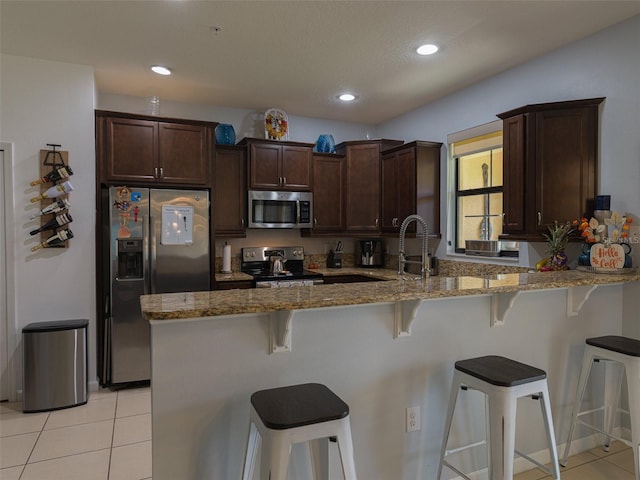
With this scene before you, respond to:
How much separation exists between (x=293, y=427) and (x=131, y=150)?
3.20 metres

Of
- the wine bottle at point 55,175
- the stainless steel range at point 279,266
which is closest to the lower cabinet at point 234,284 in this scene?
the stainless steel range at point 279,266

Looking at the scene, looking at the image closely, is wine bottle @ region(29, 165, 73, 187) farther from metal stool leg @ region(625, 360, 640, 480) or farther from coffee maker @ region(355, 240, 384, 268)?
metal stool leg @ region(625, 360, 640, 480)

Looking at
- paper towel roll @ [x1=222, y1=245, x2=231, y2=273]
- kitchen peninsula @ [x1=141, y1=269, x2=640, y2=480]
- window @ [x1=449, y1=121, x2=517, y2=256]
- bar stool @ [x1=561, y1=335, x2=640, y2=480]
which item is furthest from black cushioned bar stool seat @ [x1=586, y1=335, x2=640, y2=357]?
paper towel roll @ [x1=222, y1=245, x2=231, y2=273]

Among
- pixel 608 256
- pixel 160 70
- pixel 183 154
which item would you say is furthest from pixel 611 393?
pixel 160 70

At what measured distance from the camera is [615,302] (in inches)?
106

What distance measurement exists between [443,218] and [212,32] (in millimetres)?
2809

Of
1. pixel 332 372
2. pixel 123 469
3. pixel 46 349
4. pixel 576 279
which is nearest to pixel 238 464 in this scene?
pixel 332 372

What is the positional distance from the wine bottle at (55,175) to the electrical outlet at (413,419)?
3210 millimetres

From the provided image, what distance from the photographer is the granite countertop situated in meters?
1.53

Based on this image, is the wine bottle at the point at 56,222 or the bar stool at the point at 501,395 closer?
the bar stool at the point at 501,395

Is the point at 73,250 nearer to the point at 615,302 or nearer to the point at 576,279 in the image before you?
the point at 576,279

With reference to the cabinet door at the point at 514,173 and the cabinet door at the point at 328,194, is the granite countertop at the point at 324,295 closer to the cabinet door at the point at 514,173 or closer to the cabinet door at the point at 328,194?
the cabinet door at the point at 514,173

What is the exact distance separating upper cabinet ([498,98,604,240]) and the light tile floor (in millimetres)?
3076

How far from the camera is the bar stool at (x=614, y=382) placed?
2125mm
